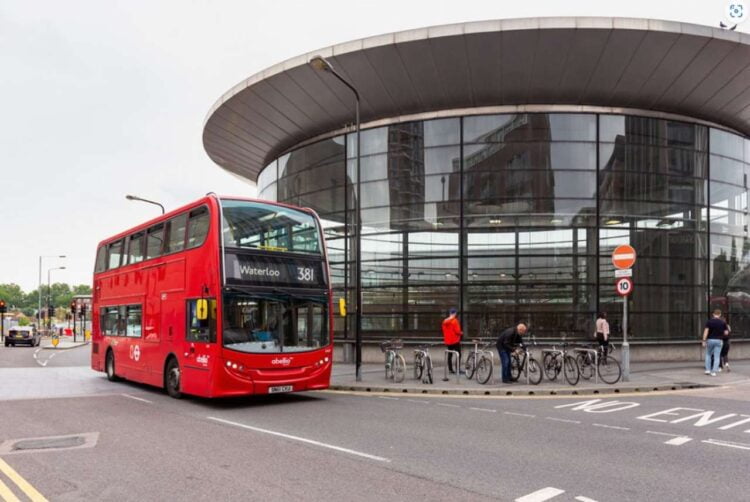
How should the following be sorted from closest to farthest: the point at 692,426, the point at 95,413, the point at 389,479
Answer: the point at 389,479 → the point at 692,426 → the point at 95,413

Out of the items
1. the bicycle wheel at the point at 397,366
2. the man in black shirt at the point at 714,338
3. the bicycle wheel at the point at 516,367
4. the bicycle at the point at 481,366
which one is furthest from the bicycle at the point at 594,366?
the bicycle wheel at the point at 397,366

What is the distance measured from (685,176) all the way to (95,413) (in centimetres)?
1996

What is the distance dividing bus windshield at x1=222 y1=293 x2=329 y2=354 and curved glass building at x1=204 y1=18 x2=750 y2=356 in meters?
8.03

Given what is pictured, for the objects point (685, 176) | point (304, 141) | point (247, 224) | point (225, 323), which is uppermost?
point (304, 141)

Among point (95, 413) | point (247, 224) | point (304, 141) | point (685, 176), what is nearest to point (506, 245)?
point (685, 176)

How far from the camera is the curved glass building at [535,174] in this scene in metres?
19.6

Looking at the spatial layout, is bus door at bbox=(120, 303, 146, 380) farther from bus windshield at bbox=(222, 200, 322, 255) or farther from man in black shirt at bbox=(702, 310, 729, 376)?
man in black shirt at bbox=(702, 310, 729, 376)

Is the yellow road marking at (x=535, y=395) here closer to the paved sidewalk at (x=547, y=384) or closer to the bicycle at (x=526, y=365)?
the paved sidewalk at (x=547, y=384)

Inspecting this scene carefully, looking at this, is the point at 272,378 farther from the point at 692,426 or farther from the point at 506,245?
the point at 506,245

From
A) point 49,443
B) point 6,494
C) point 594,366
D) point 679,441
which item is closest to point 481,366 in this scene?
point 594,366

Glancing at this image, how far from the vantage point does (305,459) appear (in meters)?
7.14

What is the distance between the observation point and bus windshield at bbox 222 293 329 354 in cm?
1145

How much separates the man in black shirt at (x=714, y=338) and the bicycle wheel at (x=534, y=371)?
16.2 ft

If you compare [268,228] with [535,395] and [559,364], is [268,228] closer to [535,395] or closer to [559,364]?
[535,395]
